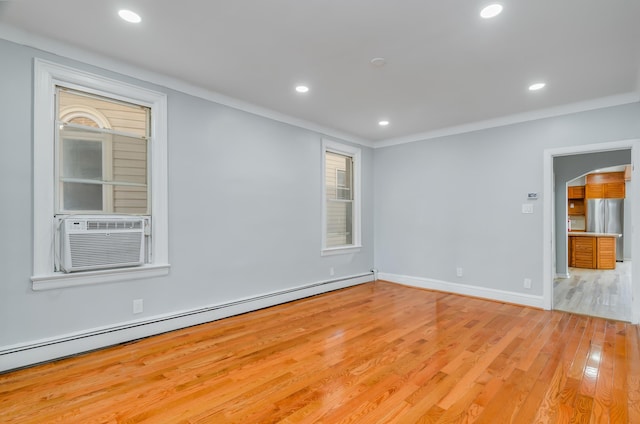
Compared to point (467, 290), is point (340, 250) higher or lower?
higher

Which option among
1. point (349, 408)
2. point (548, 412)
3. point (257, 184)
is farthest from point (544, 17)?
point (257, 184)

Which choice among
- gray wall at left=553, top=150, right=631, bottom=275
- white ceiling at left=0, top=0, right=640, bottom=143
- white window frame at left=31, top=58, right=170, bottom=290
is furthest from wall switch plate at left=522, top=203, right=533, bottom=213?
white window frame at left=31, top=58, right=170, bottom=290

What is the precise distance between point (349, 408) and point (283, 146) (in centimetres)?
335

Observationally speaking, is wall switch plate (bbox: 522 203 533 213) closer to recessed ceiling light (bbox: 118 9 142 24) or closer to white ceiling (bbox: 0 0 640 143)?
white ceiling (bbox: 0 0 640 143)

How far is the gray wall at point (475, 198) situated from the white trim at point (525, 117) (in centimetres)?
7

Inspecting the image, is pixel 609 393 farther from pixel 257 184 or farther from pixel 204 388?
pixel 257 184

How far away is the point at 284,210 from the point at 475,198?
9.45 feet

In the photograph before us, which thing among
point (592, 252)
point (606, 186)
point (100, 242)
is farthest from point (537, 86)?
point (606, 186)

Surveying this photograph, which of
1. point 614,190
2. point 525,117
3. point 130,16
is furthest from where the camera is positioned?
point 614,190

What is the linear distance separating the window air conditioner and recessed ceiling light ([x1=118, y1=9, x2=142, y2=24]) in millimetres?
1639

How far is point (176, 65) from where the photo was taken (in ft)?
9.87

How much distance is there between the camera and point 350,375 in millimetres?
2379

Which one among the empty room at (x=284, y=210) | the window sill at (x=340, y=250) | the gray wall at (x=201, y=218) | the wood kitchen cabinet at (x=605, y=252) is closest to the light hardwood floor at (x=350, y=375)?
the empty room at (x=284, y=210)

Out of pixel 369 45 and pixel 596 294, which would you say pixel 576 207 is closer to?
pixel 596 294
